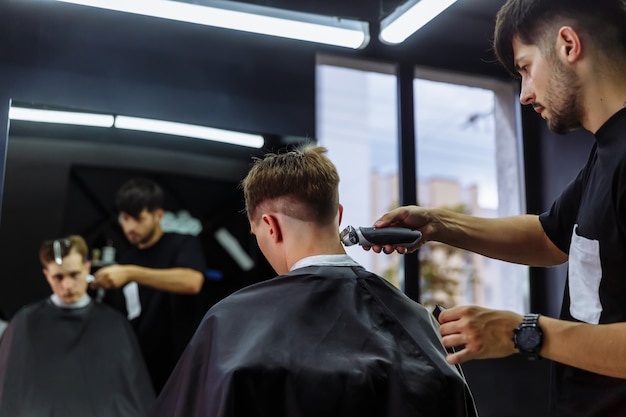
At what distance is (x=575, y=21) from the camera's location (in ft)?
5.34

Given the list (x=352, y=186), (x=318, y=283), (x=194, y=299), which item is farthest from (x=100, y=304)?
(x=352, y=186)

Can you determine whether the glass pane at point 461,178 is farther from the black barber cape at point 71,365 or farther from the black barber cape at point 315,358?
the black barber cape at point 315,358

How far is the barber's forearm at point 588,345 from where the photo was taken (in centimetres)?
135

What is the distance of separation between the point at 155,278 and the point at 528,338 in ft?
7.90

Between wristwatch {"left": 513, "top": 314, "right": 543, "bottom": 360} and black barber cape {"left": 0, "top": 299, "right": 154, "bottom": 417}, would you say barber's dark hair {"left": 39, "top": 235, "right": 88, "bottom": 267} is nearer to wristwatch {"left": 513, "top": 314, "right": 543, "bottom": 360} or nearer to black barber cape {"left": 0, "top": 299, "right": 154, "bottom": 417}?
black barber cape {"left": 0, "top": 299, "right": 154, "bottom": 417}

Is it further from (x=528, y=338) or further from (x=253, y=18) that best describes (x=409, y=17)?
(x=528, y=338)

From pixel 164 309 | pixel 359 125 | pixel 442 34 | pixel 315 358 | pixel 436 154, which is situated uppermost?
pixel 436 154

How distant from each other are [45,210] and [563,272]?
2.98 m

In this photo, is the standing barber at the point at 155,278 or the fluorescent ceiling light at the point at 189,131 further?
the fluorescent ceiling light at the point at 189,131

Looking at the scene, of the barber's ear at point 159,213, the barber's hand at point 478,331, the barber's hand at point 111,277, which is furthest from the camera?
the barber's ear at point 159,213

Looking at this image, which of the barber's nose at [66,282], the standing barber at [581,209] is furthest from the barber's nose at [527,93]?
the barber's nose at [66,282]

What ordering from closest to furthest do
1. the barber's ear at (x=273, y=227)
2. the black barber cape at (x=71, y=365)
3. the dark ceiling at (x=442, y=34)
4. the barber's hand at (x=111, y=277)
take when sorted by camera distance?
the barber's ear at (x=273, y=227)
the black barber cape at (x=71, y=365)
the barber's hand at (x=111, y=277)
the dark ceiling at (x=442, y=34)

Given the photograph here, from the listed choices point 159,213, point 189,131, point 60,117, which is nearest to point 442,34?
point 189,131

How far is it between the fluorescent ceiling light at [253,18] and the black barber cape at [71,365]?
55.1 inches
